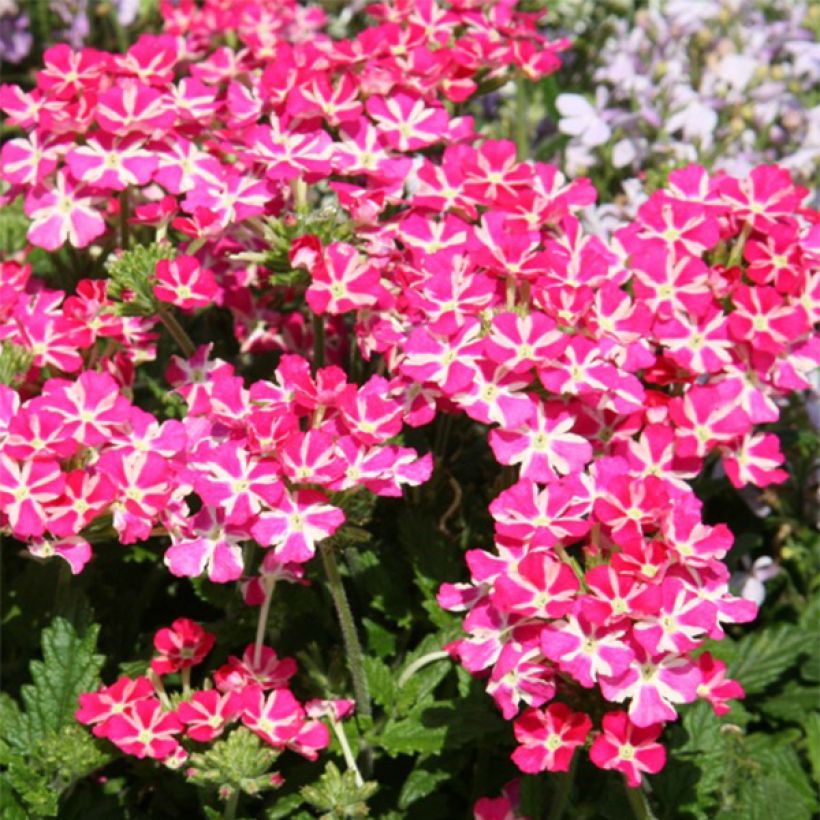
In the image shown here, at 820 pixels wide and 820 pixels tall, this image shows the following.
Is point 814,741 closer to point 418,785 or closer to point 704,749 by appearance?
point 704,749

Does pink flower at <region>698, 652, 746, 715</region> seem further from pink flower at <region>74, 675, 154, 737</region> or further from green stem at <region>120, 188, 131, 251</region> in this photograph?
green stem at <region>120, 188, 131, 251</region>

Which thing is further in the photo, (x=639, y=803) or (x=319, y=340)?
(x=319, y=340)

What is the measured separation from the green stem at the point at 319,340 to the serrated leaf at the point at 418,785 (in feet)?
2.26

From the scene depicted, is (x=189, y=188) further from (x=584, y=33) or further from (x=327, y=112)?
(x=584, y=33)

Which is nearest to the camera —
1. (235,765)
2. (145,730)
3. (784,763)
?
(235,765)

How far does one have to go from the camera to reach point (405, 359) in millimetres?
2115

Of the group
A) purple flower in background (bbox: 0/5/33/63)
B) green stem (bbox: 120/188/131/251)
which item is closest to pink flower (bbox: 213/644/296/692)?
green stem (bbox: 120/188/131/251)

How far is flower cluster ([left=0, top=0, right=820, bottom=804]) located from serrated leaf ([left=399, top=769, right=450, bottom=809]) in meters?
0.21

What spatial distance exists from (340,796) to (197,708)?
0.85 ft

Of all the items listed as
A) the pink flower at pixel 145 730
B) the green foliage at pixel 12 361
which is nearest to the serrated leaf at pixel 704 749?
the pink flower at pixel 145 730

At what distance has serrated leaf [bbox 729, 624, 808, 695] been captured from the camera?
8.76ft

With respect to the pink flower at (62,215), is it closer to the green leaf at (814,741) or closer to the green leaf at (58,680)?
the green leaf at (58,680)

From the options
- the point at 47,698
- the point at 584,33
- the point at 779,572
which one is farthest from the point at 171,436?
the point at 584,33

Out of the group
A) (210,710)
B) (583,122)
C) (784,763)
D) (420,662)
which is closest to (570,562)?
(420,662)
